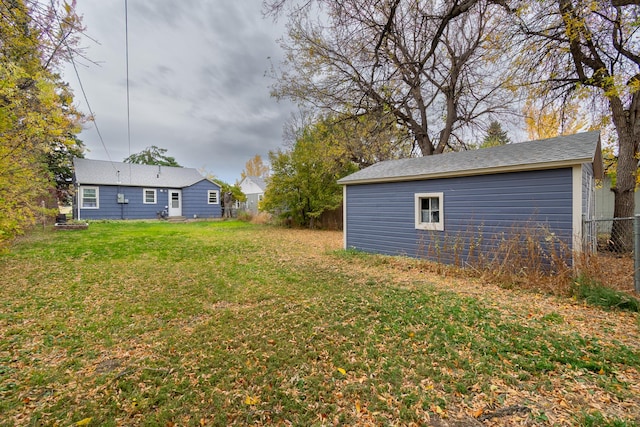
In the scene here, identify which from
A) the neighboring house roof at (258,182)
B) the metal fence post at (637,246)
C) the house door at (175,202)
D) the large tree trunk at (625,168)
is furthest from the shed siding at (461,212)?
the neighboring house roof at (258,182)

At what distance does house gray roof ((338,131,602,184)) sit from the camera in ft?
17.4

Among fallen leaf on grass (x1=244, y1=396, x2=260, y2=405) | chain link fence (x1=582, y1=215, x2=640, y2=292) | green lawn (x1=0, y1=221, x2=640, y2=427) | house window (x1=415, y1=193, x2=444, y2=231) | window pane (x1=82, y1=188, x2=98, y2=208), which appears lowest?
fallen leaf on grass (x1=244, y1=396, x2=260, y2=405)

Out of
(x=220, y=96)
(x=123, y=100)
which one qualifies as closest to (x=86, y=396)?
(x=123, y=100)

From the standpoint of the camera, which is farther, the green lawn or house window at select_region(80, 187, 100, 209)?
house window at select_region(80, 187, 100, 209)

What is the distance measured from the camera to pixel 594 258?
13.9ft

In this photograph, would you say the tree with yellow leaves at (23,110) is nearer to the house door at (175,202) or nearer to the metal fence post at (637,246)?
the metal fence post at (637,246)

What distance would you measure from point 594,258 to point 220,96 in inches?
531

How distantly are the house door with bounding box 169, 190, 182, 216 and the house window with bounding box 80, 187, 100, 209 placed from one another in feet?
13.2

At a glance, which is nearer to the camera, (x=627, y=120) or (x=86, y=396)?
(x=86, y=396)

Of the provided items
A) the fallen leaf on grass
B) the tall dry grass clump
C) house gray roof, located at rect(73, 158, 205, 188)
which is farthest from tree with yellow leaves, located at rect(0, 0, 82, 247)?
house gray roof, located at rect(73, 158, 205, 188)

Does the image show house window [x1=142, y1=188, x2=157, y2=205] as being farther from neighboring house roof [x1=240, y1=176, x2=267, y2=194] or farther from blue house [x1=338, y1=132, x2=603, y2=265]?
blue house [x1=338, y1=132, x2=603, y2=265]

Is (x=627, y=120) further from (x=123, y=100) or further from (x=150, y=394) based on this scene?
(x=123, y=100)

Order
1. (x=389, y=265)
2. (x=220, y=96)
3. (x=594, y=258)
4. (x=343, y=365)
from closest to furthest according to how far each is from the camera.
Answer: (x=343, y=365), (x=594, y=258), (x=389, y=265), (x=220, y=96)

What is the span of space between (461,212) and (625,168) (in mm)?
5869
